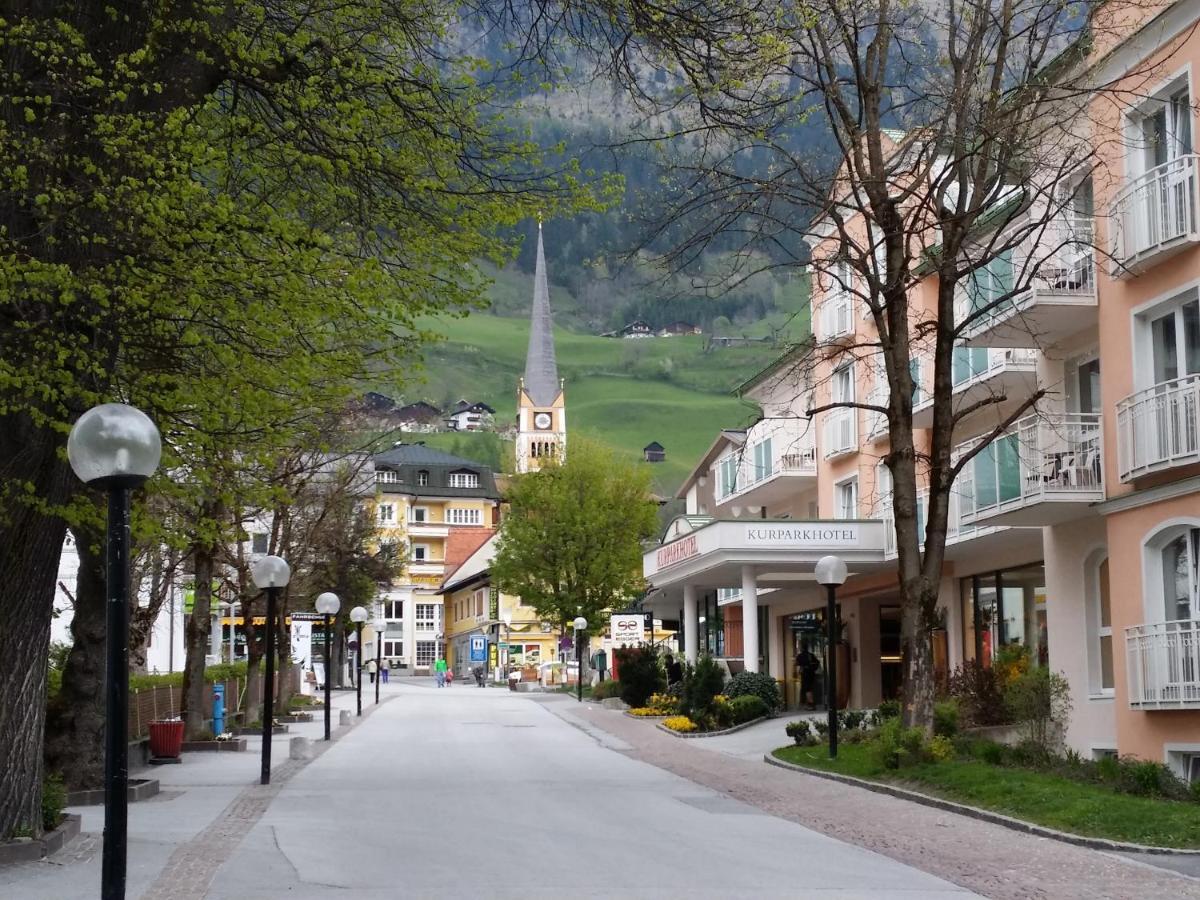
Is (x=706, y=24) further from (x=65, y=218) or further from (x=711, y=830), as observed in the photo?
(x=711, y=830)

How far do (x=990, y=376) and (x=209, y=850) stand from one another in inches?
731

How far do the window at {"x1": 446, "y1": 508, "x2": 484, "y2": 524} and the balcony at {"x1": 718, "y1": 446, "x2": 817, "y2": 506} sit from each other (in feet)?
303

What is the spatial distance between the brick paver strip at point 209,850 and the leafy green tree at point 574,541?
4785cm

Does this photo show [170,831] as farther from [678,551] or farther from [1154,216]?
[678,551]

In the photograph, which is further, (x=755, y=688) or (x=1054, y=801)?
(x=755, y=688)

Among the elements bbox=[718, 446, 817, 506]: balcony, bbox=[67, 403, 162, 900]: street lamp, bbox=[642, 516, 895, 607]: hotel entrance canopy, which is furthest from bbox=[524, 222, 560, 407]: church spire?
bbox=[67, 403, 162, 900]: street lamp

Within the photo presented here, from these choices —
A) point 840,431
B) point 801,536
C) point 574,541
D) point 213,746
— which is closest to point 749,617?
point 801,536

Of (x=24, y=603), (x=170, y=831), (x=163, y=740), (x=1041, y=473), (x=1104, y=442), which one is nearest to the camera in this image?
(x=24, y=603)

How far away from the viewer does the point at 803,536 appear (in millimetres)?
37125

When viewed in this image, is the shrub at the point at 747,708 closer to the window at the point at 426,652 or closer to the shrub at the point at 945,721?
the shrub at the point at 945,721

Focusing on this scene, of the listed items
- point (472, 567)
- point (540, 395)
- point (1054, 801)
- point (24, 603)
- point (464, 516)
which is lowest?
point (1054, 801)

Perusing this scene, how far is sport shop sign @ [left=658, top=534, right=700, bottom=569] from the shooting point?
4041cm

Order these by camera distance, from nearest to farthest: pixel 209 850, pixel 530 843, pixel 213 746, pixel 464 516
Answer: pixel 209 850
pixel 530 843
pixel 213 746
pixel 464 516

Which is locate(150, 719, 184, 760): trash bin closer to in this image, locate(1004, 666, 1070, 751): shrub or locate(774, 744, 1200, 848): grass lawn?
locate(774, 744, 1200, 848): grass lawn
